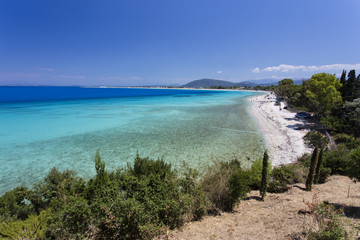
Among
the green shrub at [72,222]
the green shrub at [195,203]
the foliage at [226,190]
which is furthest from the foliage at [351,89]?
the green shrub at [72,222]

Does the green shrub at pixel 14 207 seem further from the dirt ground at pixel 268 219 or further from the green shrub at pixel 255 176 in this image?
the green shrub at pixel 255 176

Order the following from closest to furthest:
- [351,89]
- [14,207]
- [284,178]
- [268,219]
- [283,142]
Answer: [268,219], [14,207], [284,178], [283,142], [351,89]

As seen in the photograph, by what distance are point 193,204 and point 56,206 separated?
6557 millimetres

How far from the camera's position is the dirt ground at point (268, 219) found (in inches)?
277

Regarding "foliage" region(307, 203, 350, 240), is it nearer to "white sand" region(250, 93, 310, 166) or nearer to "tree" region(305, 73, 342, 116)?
"white sand" region(250, 93, 310, 166)

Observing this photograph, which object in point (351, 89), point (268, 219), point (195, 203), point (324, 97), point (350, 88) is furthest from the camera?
point (350, 88)

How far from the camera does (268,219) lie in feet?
26.6

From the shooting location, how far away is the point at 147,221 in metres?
6.45

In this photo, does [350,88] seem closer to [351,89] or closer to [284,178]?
[351,89]

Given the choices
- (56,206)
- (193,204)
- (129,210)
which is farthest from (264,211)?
(56,206)

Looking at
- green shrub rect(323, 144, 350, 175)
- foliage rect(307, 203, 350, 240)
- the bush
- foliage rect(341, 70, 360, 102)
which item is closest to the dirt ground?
foliage rect(307, 203, 350, 240)

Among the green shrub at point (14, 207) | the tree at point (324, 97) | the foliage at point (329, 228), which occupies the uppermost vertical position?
the tree at point (324, 97)

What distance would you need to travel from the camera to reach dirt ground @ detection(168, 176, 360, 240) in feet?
23.0

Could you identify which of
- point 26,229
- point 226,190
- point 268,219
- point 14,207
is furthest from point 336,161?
point 14,207
